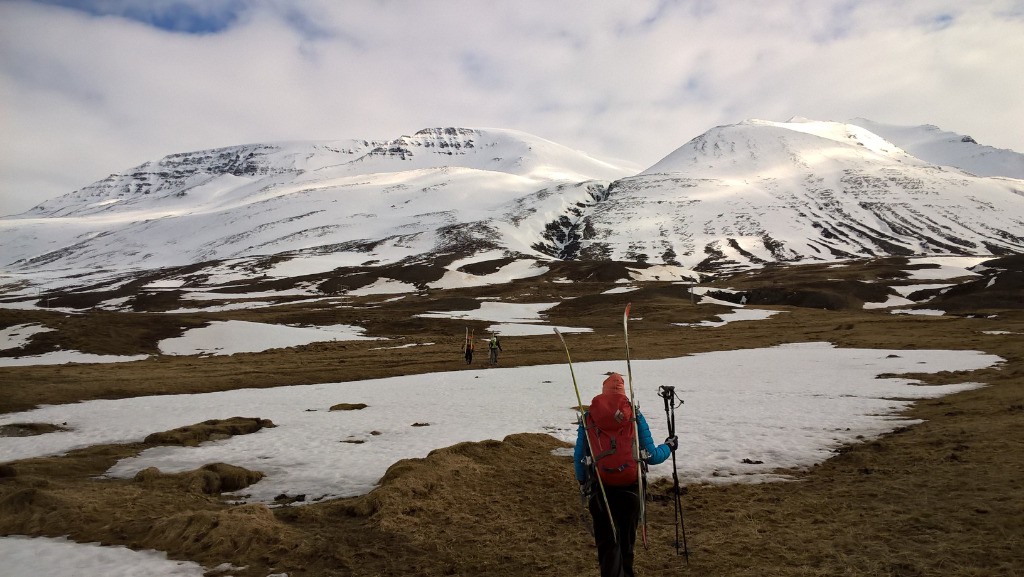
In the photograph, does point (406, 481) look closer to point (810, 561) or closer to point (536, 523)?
point (536, 523)

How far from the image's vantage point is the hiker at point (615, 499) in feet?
23.4

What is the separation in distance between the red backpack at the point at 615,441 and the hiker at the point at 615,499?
0.04 feet

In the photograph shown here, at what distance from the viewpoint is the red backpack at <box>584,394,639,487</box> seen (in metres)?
7.09

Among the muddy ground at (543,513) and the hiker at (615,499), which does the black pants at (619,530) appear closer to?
the hiker at (615,499)

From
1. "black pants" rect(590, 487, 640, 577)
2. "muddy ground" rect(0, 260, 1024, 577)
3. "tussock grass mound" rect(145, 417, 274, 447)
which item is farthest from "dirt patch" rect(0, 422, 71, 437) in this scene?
"black pants" rect(590, 487, 640, 577)

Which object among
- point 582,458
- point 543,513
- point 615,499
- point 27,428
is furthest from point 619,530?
point 27,428

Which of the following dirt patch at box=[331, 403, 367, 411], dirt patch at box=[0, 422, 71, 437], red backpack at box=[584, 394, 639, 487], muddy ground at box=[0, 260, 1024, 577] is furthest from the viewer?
dirt patch at box=[331, 403, 367, 411]

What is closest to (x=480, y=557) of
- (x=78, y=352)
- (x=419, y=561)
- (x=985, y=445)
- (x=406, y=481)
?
(x=419, y=561)

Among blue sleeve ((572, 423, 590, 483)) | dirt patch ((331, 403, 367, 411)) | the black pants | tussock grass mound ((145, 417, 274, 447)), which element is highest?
blue sleeve ((572, 423, 590, 483))

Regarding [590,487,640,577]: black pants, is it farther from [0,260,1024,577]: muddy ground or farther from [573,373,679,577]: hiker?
[0,260,1024,577]: muddy ground

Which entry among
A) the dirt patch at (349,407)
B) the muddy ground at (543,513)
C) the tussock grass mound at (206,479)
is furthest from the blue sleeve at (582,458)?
the dirt patch at (349,407)

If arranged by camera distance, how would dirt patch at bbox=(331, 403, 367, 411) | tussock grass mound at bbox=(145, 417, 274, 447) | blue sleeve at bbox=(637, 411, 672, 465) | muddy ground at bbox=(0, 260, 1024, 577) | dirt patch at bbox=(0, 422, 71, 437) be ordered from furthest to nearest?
1. dirt patch at bbox=(331, 403, 367, 411)
2. dirt patch at bbox=(0, 422, 71, 437)
3. tussock grass mound at bbox=(145, 417, 274, 447)
4. muddy ground at bbox=(0, 260, 1024, 577)
5. blue sleeve at bbox=(637, 411, 672, 465)

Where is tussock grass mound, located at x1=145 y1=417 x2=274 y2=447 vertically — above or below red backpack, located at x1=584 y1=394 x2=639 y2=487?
below

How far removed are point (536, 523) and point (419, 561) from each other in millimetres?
2535
